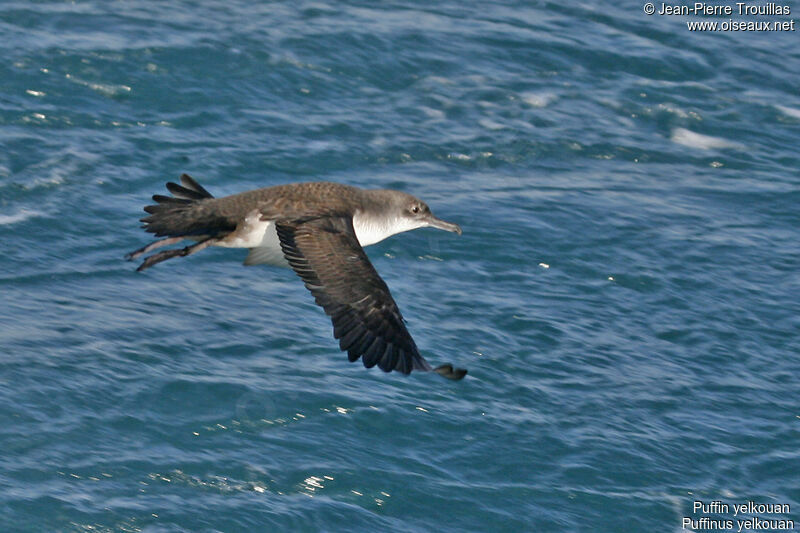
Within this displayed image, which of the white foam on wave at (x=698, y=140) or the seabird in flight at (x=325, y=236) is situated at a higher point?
the white foam on wave at (x=698, y=140)

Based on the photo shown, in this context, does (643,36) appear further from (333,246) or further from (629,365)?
(333,246)

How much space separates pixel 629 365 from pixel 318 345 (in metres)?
2.23

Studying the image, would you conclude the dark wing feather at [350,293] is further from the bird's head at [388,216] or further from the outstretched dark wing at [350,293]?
the bird's head at [388,216]

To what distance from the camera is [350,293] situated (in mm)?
6910

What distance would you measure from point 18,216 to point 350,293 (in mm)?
4013

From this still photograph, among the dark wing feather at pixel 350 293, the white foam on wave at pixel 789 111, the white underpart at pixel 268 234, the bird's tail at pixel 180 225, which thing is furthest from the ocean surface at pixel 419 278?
the dark wing feather at pixel 350 293

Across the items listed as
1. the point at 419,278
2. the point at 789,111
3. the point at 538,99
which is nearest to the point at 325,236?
the point at 419,278

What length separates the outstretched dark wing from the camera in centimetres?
662

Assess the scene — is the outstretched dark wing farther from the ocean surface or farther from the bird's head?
the ocean surface

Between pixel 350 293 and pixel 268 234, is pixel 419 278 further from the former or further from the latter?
pixel 350 293

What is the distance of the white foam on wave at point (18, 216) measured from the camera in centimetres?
970

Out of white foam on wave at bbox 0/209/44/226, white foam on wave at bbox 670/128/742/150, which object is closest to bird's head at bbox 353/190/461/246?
white foam on wave at bbox 0/209/44/226

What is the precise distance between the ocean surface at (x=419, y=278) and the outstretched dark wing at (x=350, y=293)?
109cm

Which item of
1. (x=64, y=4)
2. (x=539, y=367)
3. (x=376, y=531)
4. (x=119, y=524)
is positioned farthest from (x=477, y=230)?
(x=64, y=4)
